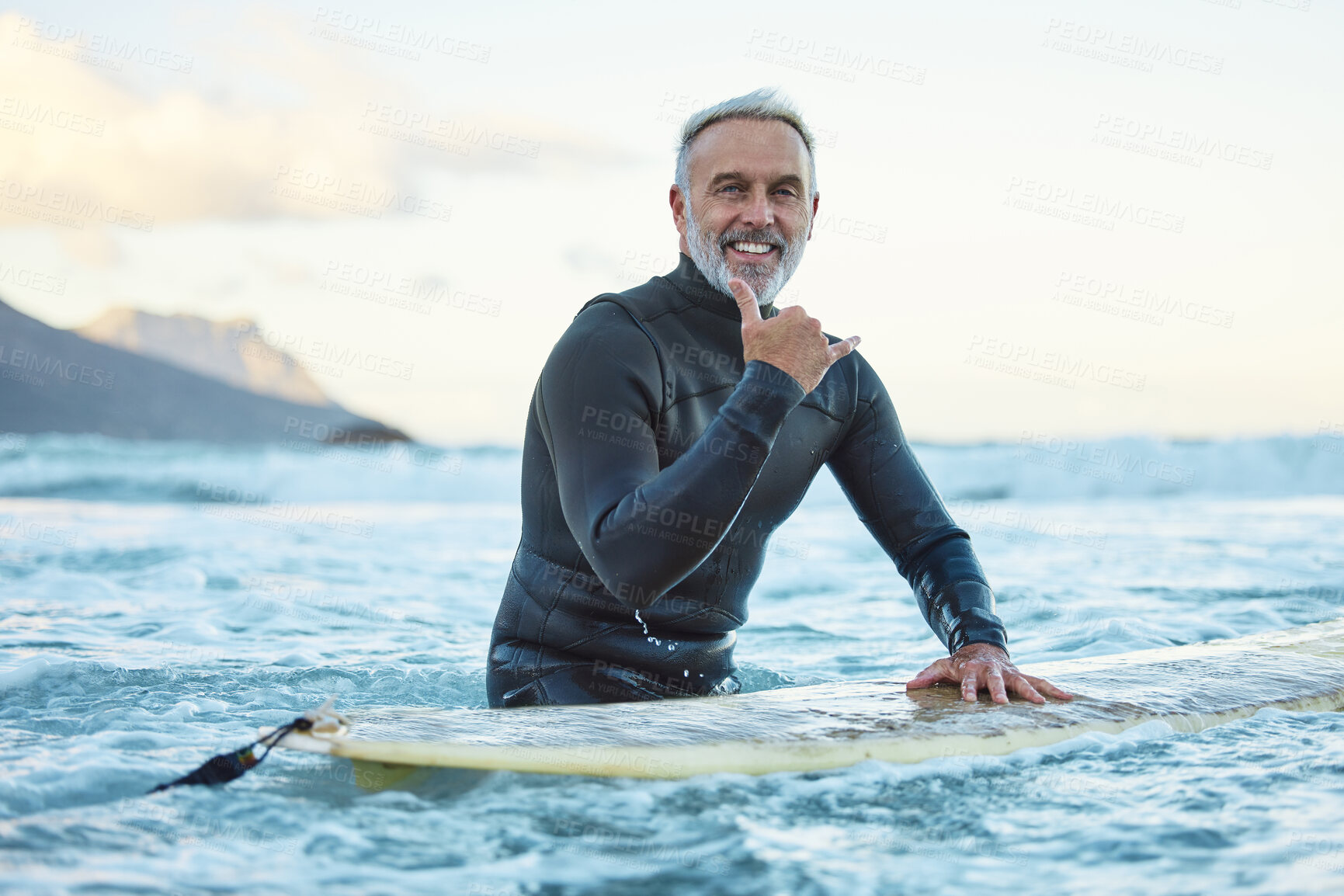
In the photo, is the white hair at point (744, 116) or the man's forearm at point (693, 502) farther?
the white hair at point (744, 116)

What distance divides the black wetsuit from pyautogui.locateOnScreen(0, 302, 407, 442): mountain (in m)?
19.2

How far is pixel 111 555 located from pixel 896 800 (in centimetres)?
767

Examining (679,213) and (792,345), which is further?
(679,213)

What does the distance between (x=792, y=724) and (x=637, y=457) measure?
74 centimetres

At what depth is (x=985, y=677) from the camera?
8.51 feet

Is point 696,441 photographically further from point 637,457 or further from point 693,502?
point 693,502

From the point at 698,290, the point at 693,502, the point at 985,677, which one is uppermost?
the point at 698,290

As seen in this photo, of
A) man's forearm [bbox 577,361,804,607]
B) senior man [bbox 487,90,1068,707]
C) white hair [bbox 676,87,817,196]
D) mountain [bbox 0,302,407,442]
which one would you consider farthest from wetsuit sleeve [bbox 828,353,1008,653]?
mountain [bbox 0,302,407,442]

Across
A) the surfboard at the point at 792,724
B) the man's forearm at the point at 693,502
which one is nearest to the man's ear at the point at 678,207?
the man's forearm at the point at 693,502

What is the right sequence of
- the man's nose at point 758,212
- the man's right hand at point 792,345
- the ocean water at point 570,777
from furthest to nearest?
the man's nose at point 758,212
the man's right hand at point 792,345
the ocean water at point 570,777

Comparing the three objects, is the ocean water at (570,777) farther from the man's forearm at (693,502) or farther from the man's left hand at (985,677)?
the man's forearm at (693,502)

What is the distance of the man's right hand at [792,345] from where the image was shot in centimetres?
211

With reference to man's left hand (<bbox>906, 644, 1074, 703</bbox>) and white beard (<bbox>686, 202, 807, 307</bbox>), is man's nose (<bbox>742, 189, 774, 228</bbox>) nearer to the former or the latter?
white beard (<bbox>686, 202, 807, 307</bbox>)

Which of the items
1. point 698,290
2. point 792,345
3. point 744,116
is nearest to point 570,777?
point 792,345
